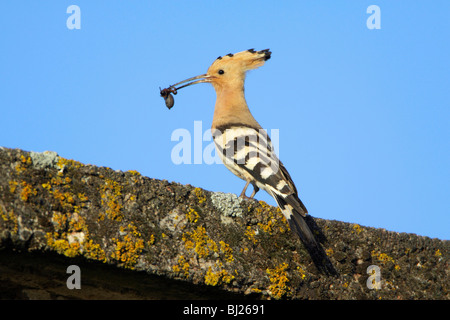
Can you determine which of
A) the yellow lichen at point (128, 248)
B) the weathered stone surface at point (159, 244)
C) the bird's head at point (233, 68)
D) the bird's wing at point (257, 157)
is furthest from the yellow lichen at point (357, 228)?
the bird's head at point (233, 68)

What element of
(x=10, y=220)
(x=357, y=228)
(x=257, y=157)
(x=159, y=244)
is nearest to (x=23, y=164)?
(x=10, y=220)

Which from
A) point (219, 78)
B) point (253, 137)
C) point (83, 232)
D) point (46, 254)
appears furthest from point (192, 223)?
point (219, 78)

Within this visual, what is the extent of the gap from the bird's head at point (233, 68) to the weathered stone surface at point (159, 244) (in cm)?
297

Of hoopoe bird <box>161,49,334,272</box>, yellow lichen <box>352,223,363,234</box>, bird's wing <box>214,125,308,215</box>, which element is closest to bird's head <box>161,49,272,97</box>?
hoopoe bird <box>161,49,334,272</box>

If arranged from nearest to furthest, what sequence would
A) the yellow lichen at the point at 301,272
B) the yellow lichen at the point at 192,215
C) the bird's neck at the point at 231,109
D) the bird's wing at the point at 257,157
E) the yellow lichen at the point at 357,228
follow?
the yellow lichen at the point at 192,215 → the yellow lichen at the point at 301,272 → the yellow lichen at the point at 357,228 → the bird's wing at the point at 257,157 → the bird's neck at the point at 231,109

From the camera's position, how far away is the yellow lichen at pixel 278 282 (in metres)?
2.11

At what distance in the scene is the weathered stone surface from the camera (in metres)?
1.77

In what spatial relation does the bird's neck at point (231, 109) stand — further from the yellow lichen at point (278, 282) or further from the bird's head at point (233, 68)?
the yellow lichen at point (278, 282)

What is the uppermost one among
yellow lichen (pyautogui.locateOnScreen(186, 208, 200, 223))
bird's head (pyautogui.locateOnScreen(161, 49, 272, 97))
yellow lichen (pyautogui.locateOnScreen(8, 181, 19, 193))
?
bird's head (pyautogui.locateOnScreen(161, 49, 272, 97))

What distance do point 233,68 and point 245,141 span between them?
4.33 ft

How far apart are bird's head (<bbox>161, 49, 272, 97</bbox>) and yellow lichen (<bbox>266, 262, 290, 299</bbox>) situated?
3.26m

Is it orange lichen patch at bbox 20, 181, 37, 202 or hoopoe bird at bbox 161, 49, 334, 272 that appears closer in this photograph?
orange lichen patch at bbox 20, 181, 37, 202

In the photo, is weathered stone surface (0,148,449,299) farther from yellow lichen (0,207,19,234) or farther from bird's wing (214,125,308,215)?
bird's wing (214,125,308,215)
